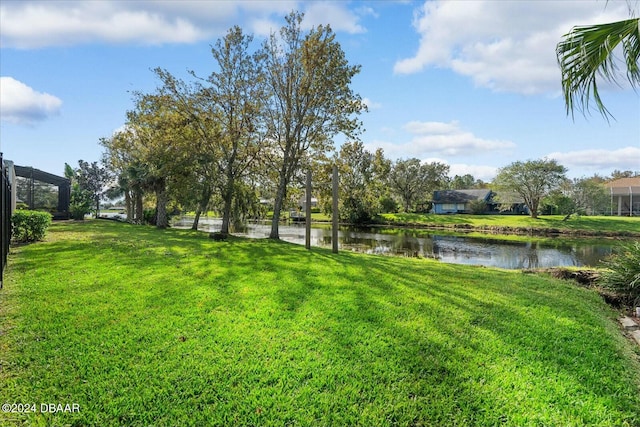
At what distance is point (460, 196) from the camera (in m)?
55.9

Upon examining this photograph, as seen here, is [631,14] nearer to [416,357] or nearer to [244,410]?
[416,357]

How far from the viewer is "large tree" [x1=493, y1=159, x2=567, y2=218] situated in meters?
37.5

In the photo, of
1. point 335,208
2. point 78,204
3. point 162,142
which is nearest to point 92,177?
point 78,204

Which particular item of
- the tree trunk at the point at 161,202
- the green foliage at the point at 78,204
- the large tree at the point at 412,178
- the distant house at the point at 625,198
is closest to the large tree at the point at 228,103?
the tree trunk at the point at 161,202

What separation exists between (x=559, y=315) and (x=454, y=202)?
175 feet

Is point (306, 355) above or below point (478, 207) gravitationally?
below

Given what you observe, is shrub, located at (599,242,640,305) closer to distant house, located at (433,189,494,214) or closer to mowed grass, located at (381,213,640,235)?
mowed grass, located at (381,213,640,235)

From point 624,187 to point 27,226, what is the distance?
63.8 meters

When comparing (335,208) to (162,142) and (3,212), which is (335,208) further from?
(162,142)

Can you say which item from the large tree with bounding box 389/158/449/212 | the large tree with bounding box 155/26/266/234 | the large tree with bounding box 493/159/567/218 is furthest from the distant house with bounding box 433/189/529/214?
the large tree with bounding box 155/26/266/234

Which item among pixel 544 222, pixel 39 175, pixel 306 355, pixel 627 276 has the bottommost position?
pixel 306 355

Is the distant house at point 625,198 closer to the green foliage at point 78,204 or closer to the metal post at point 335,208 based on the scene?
the metal post at point 335,208

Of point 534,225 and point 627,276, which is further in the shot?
point 534,225

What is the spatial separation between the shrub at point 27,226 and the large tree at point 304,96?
8869 millimetres
